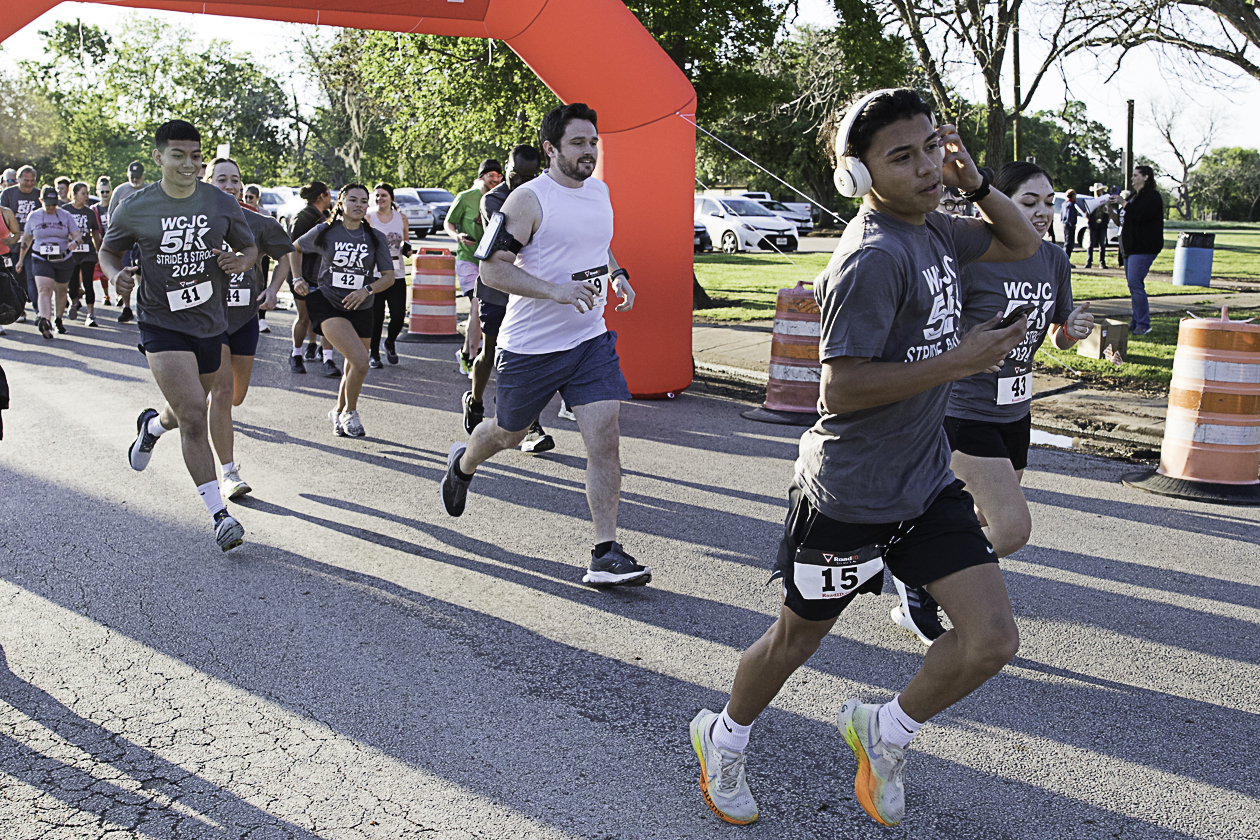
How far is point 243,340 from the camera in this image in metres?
6.46

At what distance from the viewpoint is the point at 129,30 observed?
51.6 metres

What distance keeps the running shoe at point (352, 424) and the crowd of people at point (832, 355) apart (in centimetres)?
2

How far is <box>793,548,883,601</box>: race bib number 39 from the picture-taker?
109 inches

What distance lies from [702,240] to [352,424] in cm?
2393

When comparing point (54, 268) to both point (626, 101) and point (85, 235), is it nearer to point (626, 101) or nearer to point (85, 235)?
point (85, 235)

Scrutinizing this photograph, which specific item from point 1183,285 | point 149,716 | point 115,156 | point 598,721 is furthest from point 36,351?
point 115,156

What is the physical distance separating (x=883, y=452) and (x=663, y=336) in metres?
6.94

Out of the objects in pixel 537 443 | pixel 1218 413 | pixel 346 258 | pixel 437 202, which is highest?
pixel 437 202

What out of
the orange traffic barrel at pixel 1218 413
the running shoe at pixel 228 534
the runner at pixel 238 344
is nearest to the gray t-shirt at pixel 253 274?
the runner at pixel 238 344

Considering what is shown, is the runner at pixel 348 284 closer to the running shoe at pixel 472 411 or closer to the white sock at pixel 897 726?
the running shoe at pixel 472 411

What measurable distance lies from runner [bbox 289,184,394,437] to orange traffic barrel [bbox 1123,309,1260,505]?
5442 mm

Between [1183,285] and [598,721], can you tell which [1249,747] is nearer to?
[598,721]

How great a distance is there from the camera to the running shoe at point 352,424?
26.4 ft

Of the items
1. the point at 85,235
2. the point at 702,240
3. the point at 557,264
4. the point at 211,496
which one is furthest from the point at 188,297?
the point at 702,240
